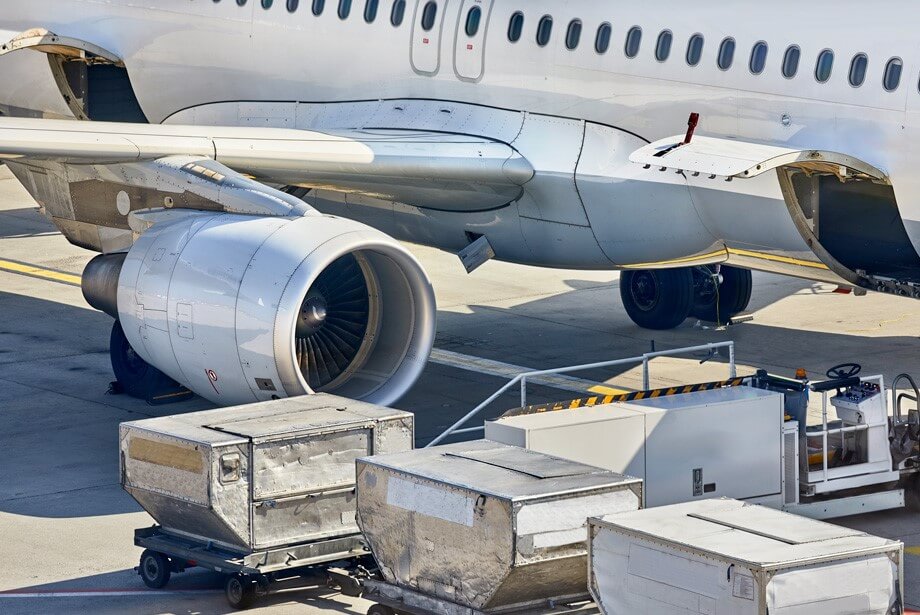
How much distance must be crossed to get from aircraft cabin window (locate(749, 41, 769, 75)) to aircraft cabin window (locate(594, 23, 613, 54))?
1636 mm

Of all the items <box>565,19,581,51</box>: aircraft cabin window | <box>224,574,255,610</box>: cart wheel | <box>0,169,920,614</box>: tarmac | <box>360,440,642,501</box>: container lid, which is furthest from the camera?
<box>565,19,581,51</box>: aircraft cabin window

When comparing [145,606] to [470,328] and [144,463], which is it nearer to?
[144,463]

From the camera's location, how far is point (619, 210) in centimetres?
1700

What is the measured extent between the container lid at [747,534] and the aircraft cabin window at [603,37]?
272 inches

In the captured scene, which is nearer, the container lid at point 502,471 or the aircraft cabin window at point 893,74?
the container lid at point 502,471

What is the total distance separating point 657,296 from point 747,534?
11.1 m

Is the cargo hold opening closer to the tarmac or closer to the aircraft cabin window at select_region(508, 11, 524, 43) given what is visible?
the tarmac

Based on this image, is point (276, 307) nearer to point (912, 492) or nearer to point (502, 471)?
point (502, 471)

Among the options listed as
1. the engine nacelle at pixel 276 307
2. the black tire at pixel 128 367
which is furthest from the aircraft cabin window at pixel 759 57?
the black tire at pixel 128 367

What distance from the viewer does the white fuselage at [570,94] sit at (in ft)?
51.4

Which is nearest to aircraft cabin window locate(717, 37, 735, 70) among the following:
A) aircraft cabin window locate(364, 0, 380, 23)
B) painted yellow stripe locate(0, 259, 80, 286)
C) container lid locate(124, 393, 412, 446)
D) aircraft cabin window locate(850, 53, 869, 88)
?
aircraft cabin window locate(850, 53, 869, 88)

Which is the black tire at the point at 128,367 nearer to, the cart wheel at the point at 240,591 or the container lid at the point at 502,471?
the cart wheel at the point at 240,591

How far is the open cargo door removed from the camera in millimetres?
20703

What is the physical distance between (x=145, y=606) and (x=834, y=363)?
10.0 meters
